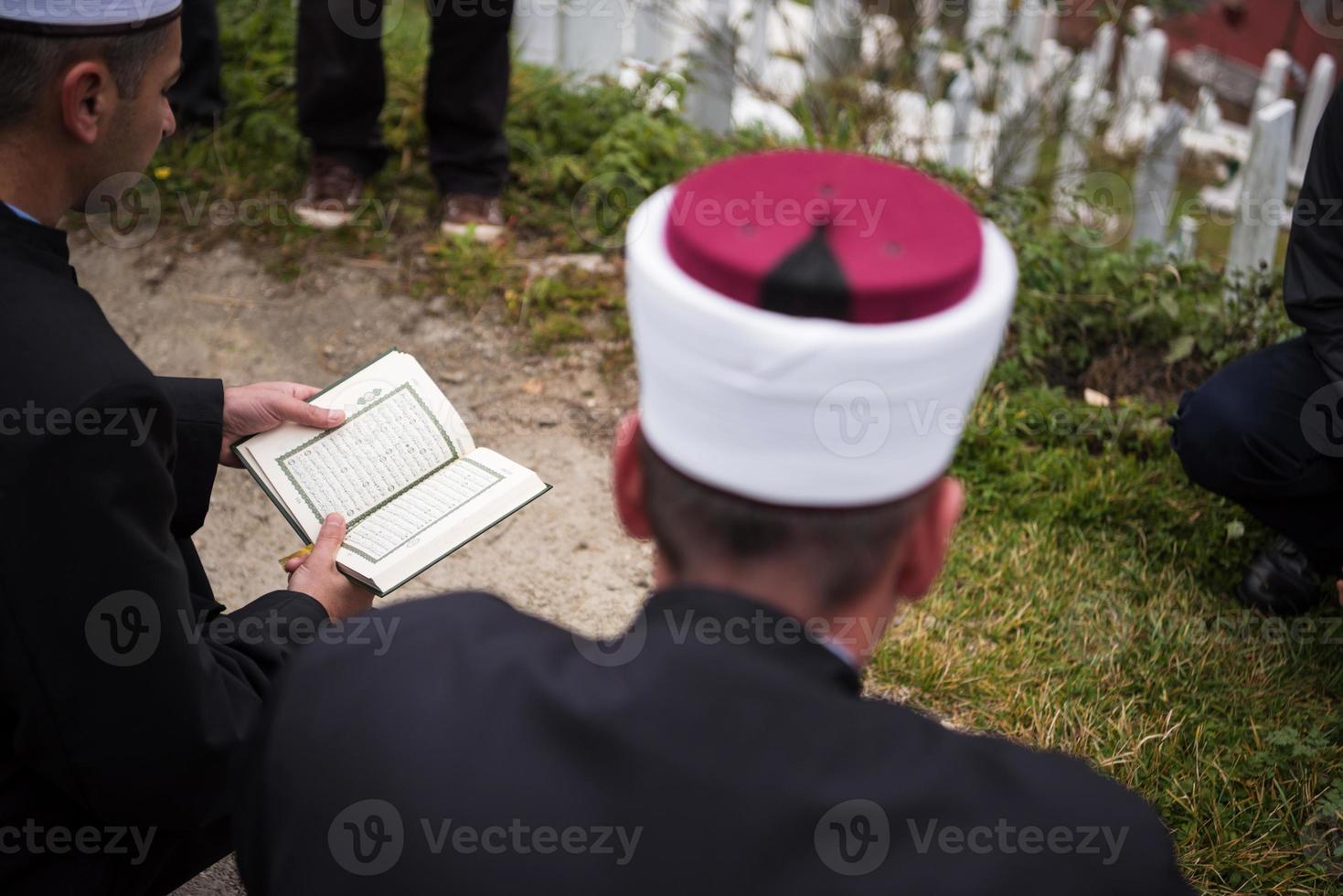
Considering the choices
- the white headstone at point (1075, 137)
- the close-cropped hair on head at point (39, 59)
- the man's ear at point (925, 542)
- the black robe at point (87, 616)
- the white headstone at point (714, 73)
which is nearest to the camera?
the man's ear at point (925, 542)

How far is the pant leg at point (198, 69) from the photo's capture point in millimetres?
4336

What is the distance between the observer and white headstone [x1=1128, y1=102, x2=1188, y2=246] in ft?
17.5

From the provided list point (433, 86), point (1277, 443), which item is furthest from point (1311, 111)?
point (433, 86)

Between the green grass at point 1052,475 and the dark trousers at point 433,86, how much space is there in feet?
0.69

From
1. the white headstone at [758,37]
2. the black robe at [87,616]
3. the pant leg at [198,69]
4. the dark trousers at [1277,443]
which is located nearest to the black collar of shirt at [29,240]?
the black robe at [87,616]

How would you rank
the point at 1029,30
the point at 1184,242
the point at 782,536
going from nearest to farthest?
the point at 782,536 → the point at 1184,242 → the point at 1029,30

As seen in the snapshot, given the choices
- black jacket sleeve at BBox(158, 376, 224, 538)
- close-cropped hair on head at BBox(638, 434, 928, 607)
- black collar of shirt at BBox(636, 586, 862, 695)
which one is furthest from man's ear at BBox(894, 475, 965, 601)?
black jacket sleeve at BBox(158, 376, 224, 538)

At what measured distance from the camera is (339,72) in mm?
4016

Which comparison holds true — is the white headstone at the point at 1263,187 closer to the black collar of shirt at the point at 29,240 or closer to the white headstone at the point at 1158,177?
the white headstone at the point at 1158,177

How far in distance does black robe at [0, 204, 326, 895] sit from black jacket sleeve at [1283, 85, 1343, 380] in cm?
238

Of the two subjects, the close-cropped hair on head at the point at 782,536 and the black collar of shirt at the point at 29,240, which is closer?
the close-cropped hair on head at the point at 782,536

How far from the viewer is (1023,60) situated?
16.9 ft

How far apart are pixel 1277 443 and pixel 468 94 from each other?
272cm

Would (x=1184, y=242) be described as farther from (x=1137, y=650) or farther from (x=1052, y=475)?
(x=1137, y=650)
